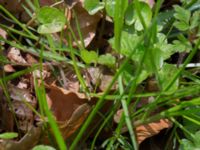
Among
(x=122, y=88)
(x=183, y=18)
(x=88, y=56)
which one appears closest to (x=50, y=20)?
(x=88, y=56)

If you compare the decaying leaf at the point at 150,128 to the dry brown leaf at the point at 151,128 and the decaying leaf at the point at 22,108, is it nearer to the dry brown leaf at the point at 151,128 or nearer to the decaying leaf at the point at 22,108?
the dry brown leaf at the point at 151,128

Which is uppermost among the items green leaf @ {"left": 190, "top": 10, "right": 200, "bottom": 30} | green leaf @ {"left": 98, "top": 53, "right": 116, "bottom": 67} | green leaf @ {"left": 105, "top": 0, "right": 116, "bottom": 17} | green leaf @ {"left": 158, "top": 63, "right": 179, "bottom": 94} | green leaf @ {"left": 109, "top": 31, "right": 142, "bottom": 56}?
green leaf @ {"left": 105, "top": 0, "right": 116, "bottom": 17}

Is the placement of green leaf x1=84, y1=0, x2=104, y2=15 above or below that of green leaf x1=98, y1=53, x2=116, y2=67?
above

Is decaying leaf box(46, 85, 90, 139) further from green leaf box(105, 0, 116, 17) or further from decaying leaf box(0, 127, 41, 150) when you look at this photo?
green leaf box(105, 0, 116, 17)

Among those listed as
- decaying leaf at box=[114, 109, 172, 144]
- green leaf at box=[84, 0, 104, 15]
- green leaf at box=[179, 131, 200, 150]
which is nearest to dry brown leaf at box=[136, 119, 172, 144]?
decaying leaf at box=[114, 109, 172, 144]

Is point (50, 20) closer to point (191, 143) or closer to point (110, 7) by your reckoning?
point (110, 7)

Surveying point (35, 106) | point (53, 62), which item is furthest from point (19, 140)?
point (53, 62)

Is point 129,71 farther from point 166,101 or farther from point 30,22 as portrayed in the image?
point 30,22
